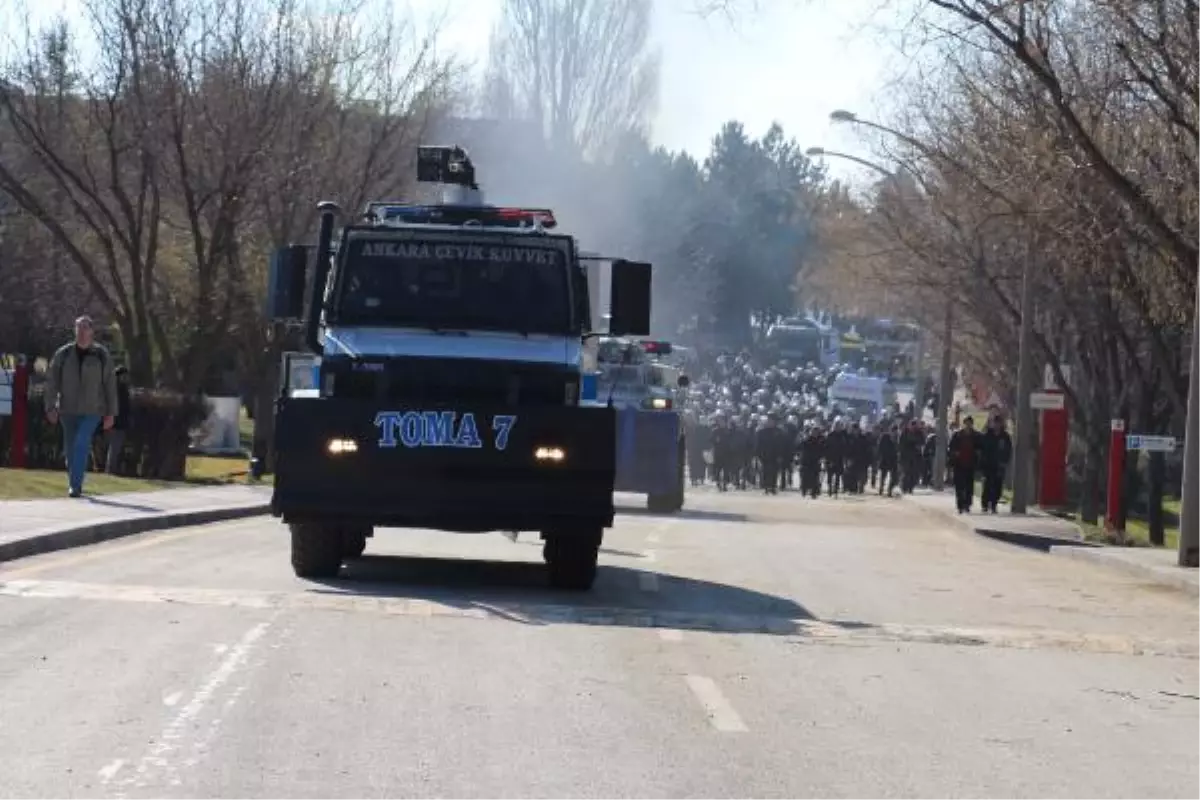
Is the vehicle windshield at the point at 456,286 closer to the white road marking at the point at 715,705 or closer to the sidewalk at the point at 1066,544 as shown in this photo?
the white road marking at the point at 715,705

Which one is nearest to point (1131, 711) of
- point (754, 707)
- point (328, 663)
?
point (754, 707)

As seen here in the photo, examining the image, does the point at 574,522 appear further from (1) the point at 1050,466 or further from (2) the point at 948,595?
(1) the point at 1050,466

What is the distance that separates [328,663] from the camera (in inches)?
456

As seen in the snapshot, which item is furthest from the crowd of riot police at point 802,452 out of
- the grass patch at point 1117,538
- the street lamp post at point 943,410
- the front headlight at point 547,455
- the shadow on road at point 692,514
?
the front headlight at point 547,455

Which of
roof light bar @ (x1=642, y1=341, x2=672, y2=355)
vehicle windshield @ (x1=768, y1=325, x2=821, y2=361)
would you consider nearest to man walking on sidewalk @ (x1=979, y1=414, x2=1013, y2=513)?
roof light bar @ (x1=642, y1=341, x2=672, y2=355)

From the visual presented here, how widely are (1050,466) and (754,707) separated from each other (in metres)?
32.1

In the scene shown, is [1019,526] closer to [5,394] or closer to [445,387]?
[5,394]

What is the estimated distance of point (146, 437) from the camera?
105 feet

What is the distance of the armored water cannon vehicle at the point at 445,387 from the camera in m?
15.4

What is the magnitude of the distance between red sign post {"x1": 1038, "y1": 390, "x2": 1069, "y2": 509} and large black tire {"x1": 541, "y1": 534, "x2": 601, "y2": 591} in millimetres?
23489

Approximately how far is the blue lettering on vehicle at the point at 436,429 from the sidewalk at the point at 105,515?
328 centimetres

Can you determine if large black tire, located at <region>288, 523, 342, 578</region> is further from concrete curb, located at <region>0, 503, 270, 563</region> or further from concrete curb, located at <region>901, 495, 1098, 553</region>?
concrete curb, located at <region>901, 495, 1098, 553</region>

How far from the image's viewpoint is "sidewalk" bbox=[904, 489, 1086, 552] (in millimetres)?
31580

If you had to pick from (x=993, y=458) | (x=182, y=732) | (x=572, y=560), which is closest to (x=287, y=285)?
(x=572, y=560)
